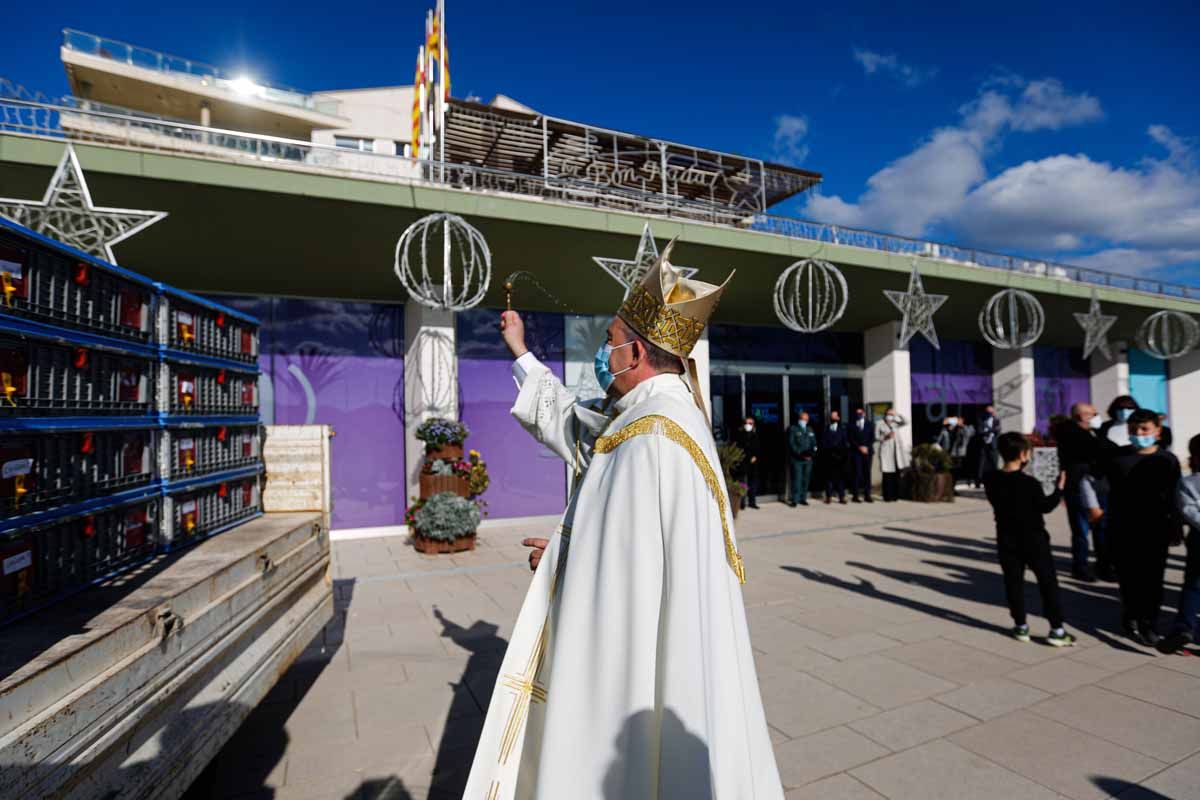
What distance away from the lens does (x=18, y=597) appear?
6.98 feet

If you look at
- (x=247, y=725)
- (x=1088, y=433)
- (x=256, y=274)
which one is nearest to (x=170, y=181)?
(x=256, y=274)

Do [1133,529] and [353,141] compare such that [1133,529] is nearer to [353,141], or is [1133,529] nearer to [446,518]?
[446,518]

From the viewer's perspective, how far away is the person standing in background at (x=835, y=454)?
1368 centimetres

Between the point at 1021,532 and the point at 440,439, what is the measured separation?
751 cm

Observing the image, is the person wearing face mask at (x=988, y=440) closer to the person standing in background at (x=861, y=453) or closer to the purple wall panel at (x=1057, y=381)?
the person standing in background at (x=861, y=453)

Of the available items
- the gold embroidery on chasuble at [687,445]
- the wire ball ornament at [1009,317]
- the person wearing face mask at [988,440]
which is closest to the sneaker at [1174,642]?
the gold embroidery on chasuble at [687,445]

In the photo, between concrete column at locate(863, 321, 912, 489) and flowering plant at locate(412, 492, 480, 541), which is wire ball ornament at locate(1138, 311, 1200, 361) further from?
flowering plant at locate(412, 492, 480, 541)

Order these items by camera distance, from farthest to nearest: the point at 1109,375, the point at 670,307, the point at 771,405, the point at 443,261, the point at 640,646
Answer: the point at 1109,375, the point at 771,405, the point at 443,261, the point at 670,307, the point at 640,646

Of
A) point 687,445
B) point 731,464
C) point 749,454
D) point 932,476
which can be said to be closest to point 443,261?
point 731,464

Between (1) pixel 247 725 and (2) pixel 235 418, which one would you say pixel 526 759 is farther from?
(2) pixel 235 418

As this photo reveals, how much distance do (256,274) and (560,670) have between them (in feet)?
31.7

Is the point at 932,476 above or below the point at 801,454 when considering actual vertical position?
below

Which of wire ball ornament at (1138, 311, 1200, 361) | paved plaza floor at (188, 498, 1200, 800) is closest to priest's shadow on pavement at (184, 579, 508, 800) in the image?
paved plaza floor at (188, 498, 1200, 800)

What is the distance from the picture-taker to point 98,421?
8.49 ft
